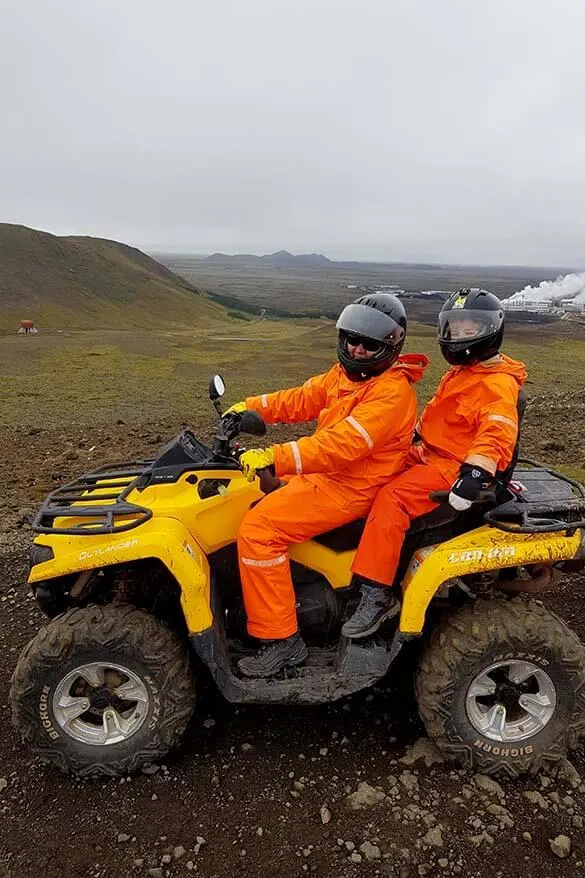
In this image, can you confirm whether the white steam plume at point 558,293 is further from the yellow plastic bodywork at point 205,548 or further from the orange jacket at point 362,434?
the yellow plastic bodywork at point 205,548

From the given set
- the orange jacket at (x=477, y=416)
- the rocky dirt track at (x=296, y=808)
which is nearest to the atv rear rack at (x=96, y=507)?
the rocky dirt track at (x=296, y=808)

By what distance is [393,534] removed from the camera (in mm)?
3684

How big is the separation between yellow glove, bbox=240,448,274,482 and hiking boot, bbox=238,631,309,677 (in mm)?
992

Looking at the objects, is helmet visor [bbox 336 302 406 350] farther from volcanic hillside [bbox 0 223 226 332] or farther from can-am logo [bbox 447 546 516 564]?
volcanic hillside [bbox 0 223 226 332]

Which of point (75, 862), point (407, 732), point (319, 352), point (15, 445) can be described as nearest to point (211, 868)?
point (75, 862)

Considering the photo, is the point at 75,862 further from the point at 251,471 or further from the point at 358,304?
the point at 358,304

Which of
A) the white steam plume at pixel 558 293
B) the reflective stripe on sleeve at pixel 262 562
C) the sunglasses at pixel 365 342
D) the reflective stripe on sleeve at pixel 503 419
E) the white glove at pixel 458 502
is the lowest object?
the white steam plume at pixel 558 293

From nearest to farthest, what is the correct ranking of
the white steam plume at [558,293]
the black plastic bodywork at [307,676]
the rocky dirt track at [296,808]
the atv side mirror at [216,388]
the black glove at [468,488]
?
1. the rocky dirt track at [296,808]
2. the black glove at [468,488]
3. the black plastic bodywork at [307,676]
4. the atv side mirror at [216,388]
5. the white steam plume at [558,293]

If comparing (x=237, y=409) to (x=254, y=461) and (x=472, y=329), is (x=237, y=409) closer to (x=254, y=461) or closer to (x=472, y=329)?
(x=254, y=461)

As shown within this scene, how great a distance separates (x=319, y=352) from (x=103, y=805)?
26.5 meters

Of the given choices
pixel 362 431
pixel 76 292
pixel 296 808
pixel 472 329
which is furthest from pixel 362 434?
pixel 76 292

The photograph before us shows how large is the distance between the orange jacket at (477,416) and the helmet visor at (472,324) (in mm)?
180

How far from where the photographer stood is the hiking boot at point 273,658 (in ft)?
12.3

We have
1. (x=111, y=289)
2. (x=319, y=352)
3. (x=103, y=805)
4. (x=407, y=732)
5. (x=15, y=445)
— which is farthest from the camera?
(x=111, y=289)
